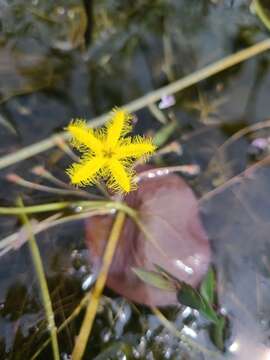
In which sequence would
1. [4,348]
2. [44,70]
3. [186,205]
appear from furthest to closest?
[44,70], [186,205], [4,348]

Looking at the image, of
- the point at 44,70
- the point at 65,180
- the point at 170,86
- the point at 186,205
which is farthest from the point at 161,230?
the point at 44,70

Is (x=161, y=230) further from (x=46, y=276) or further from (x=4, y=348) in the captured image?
(x=4, y=348)

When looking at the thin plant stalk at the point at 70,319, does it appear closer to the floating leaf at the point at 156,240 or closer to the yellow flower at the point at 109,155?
the floating leaf at the point at 156,240

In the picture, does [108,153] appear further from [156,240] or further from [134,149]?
[156,240]

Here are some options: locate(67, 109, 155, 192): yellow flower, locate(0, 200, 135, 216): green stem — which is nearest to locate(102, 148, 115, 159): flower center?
locate(67, 109, 155, 192): yellow flower

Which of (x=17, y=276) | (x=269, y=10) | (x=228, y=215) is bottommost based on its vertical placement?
(x=228, y=215)

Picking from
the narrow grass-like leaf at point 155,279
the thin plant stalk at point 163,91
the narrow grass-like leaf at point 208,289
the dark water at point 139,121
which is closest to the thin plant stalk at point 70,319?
the dark water at point 139,121
